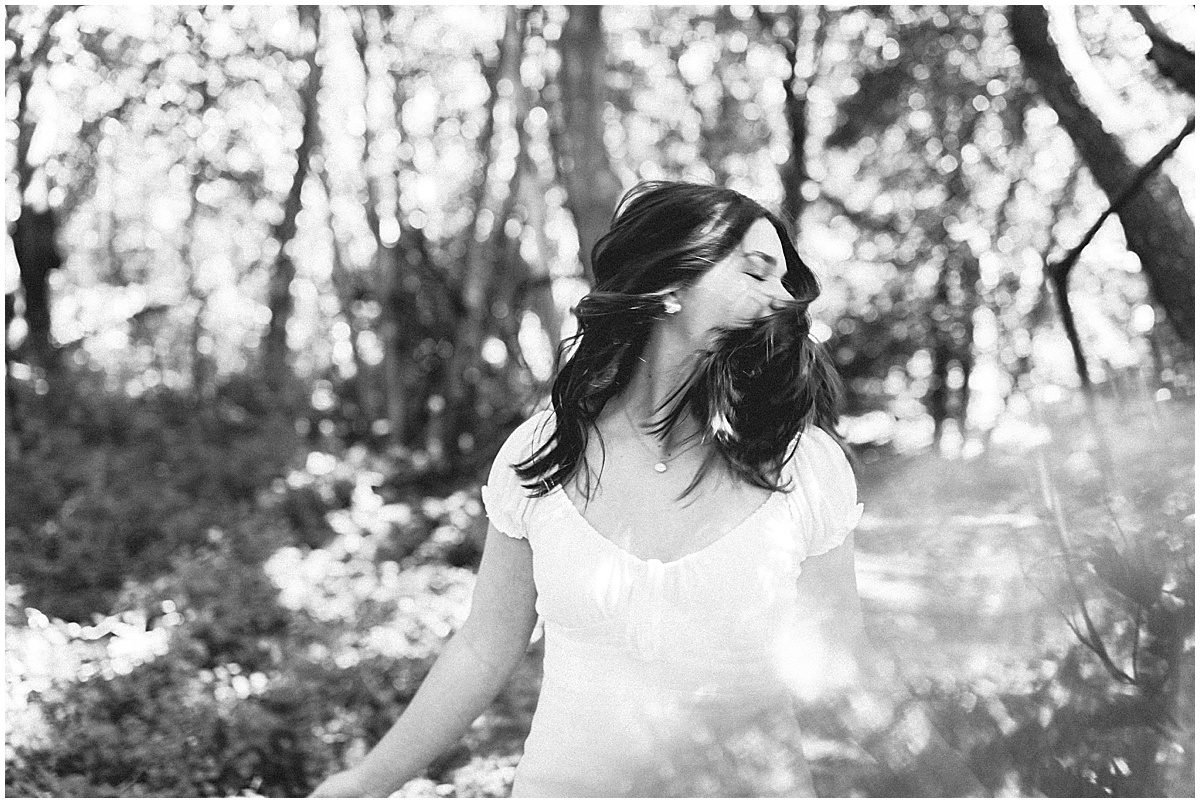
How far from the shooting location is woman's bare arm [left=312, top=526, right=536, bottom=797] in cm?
134

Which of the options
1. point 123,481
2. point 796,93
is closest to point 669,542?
point 123,481

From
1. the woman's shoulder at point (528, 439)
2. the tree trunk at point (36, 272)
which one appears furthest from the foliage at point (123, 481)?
the woman's shoulder at point (528, 439)

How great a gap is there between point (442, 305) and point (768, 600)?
6314mm

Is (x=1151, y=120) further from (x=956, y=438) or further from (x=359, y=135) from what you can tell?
(x=359, y=135)

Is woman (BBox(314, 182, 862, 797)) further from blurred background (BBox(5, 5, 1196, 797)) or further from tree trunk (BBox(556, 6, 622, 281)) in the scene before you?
tree trunk (BBox(556, 6, 622, 281))

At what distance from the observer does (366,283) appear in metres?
7.57

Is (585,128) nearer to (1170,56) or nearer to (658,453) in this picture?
(1170,56)

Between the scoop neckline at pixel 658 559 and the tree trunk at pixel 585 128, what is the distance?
278 centimetres

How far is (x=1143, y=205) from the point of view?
85.0 inches

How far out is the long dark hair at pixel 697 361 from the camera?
132 cm

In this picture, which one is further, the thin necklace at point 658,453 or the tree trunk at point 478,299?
the tree trunk at point 478,299

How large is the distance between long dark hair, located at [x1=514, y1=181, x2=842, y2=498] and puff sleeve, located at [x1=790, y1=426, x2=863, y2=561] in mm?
30

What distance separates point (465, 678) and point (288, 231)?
21.4 feet

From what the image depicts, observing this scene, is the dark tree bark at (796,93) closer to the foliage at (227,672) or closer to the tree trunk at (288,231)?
the tree trunk at (288,231)
